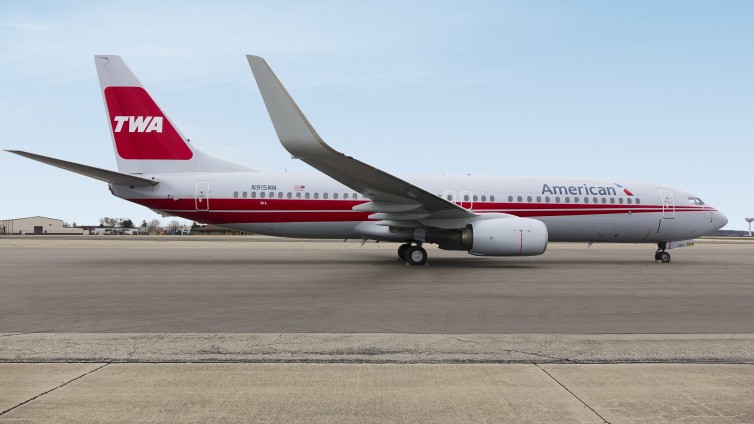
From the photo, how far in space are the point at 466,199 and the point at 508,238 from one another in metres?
3.67

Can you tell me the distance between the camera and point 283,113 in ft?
41.0

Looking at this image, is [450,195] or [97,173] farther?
[450,195]

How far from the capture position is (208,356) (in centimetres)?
533

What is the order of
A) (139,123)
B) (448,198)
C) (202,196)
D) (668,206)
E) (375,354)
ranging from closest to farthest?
(375,354), (202,196), (448,198), (139,123), (668,206)

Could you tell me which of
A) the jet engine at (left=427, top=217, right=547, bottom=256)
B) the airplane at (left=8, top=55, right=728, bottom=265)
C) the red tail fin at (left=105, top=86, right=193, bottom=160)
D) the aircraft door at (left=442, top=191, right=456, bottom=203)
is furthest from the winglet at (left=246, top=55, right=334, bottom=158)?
the red tail fin at (left=105, top=86, right=193, bottom=160)

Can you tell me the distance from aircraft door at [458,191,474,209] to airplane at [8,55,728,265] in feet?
0.11

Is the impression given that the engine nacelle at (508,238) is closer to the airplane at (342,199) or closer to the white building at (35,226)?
the airplane at (342,199)

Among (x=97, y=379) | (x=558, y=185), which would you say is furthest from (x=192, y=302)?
(x=558, y=185)

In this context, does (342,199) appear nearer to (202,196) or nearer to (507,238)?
(202,196)

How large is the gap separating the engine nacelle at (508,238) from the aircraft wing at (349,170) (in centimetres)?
111

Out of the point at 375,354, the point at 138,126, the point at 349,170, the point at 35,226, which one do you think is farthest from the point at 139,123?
the point at 35,226

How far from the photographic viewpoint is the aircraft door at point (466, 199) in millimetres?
20125

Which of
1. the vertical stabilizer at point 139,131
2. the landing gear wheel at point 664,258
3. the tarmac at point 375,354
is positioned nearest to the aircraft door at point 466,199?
the landing gear wheel at point 664,258

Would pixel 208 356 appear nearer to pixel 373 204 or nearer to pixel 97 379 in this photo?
pixel 97 379
